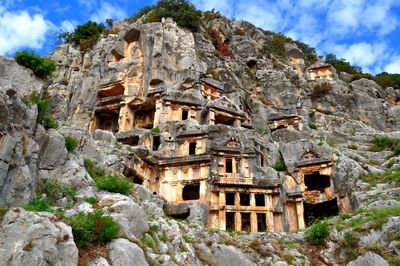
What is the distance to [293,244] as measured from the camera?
71.3 ft

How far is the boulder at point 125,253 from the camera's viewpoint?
13195mm

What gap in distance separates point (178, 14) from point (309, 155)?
28.7m

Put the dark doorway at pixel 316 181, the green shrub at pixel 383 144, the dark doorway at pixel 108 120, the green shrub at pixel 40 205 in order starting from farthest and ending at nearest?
the dark doorway at pixel 108 120
the green shrub at pixel 383 144
the dark doorway at pixel 316 181
the green shrub at pixel 40 205

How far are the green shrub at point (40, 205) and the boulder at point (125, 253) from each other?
10.1ft

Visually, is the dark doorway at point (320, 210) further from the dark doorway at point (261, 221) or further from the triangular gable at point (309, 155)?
the triangular gable at point (309, 155)

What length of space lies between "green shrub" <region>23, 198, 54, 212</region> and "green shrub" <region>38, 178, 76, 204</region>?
0.82 metres

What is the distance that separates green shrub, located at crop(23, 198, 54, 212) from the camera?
47.8ft

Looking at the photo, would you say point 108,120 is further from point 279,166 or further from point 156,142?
point 279,166

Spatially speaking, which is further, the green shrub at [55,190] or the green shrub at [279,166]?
the green shrub at [279,166]

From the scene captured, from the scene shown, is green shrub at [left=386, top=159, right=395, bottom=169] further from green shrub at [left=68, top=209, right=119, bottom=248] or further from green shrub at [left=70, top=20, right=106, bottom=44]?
green shrub at [left=70, top=20, right=106, bottom=44]

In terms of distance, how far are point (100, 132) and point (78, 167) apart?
12717 millimetres

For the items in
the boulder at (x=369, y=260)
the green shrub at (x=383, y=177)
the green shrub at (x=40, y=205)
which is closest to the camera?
the green shrub at (x=40, y=205)

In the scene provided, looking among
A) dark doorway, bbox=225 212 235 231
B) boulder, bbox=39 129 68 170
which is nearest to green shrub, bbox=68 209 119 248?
boulder, bbox=39 129 68 170

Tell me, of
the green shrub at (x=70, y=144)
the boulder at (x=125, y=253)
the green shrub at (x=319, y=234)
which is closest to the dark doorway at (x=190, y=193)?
the green shrub at (x=319, y=234)
